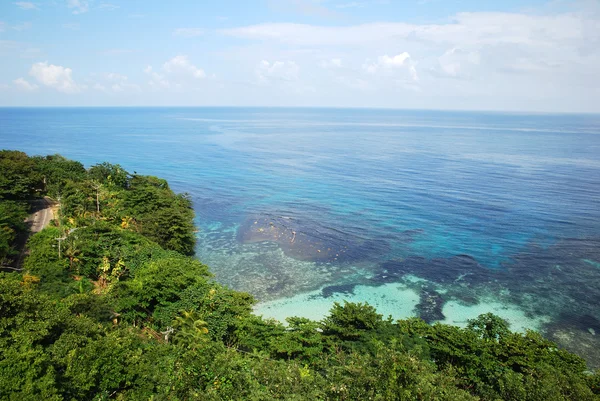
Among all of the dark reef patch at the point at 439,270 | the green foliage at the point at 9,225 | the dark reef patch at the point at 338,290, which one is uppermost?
the green foliage at the point at 9,225

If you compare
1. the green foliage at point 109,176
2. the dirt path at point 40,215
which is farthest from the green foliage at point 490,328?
the green foliage at point 109,176

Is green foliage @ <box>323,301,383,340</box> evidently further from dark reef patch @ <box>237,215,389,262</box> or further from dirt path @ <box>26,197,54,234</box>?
dirt path @ <box>26,197,54,234</box>

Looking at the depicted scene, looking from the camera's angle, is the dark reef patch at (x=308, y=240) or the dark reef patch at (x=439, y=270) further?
the dark reef patch at (x=308, y=240)

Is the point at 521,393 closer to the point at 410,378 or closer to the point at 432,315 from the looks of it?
the point at 410,378

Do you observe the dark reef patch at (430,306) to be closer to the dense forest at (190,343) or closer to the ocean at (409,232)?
the ocean at (409,232)

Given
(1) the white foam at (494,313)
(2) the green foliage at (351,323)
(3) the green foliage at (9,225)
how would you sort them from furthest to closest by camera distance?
(1) the white foam at (494,313) < (3) the green foliage at (9,225) < (2) the green foliage at (351,323)

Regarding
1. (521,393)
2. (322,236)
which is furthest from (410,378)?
(322,236)

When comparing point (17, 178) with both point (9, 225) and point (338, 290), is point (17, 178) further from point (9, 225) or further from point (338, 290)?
point (338, 290)

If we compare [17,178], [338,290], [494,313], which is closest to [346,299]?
[338,290]
